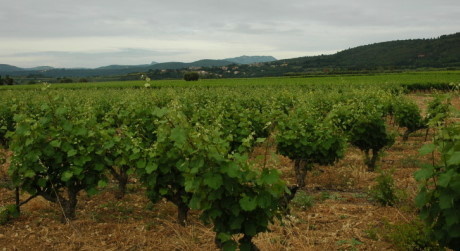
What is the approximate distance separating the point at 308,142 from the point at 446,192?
487 centimetres

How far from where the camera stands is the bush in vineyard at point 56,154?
5969 millimetres

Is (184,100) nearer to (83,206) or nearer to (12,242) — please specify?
(83,206)

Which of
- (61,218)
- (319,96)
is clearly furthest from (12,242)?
(319,96)

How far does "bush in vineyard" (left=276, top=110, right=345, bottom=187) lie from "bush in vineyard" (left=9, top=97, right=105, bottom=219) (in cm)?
405

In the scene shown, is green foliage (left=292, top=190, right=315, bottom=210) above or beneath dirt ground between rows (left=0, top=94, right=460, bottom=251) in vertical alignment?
above

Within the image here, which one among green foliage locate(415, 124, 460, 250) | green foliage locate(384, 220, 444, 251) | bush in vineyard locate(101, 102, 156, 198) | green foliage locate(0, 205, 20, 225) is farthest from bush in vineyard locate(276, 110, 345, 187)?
green foliage locate(0, 205, 20, 225)

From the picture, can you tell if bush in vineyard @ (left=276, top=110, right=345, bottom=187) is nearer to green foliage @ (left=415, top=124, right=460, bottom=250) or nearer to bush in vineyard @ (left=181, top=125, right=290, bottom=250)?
bush in vineyard @ (left=181, top=125, right=290, bottom=250)

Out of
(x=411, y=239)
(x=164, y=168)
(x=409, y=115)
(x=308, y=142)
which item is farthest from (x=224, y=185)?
(x=409, y=115)

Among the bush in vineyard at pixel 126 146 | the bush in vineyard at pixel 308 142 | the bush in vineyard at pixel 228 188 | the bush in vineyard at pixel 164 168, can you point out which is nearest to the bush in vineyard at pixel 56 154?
the bush in vineyard at pixel 126 146

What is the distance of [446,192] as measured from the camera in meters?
3.31

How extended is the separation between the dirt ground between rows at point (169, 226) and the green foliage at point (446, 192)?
66.6 inches

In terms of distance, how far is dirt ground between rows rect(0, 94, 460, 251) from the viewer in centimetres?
564

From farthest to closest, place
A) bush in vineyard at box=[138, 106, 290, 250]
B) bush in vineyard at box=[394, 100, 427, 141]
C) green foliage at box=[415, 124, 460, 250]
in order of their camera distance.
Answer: bush in vineyard at box=[394, 100, 427, 141] < bush in vineyard at box=[138, 106, 290, 250] < green foliage at box=[415, 124, 460, 250]

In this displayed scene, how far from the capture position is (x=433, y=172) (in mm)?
3467
